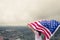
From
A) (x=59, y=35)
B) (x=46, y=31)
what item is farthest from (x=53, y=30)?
(x=59, y=35)

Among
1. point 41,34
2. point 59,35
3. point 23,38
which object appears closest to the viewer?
point 41,34

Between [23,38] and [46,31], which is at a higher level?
[46,31]

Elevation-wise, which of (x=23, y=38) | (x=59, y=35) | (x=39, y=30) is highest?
(x=39, y=30)

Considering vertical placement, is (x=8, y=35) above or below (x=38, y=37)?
below

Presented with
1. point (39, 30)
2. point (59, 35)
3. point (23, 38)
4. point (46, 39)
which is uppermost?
point (39, 30)

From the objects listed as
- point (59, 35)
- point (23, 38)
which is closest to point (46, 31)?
point (59, 35)

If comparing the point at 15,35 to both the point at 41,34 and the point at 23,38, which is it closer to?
the point at 23,38

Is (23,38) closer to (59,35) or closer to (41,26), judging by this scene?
(59,35)

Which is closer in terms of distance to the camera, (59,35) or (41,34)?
(41,34)

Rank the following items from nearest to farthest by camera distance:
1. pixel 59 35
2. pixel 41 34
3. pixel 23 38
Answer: pixel 41 34
pixel 59 35
pixel 23 38
